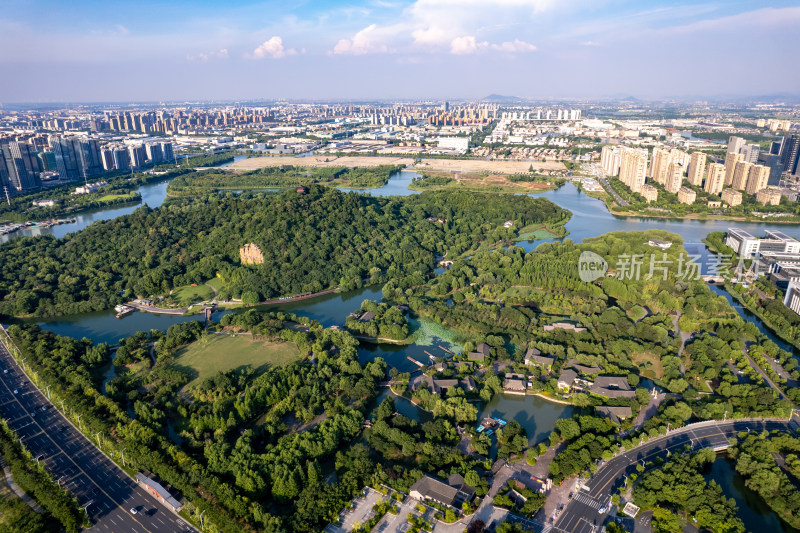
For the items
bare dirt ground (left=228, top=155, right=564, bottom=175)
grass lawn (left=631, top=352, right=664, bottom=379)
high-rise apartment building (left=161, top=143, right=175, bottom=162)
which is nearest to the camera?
grass lawn (left=631, top=352, right=664, bottom=379)

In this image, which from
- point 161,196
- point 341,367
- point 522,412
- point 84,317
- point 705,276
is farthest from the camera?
point 161,196

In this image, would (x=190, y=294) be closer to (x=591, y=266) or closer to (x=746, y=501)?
(x=591, y=266)

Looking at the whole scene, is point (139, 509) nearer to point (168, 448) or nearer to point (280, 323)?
point (168, 448)

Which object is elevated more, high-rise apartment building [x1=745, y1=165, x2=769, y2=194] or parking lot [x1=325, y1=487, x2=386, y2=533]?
high-rise apartment building [x1=745, y1=165, x2=769, y2=194]

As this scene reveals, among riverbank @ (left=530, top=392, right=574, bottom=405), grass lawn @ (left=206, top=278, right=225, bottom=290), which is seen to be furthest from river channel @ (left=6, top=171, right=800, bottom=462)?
grass lawn @ (left=206, top=278, right=225, bottom=290)

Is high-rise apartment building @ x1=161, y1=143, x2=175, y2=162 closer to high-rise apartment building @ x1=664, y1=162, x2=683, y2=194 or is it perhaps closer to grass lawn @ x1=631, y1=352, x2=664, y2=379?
high-rise apartment building @ x1=664, y1=162, x2=683, y2=194

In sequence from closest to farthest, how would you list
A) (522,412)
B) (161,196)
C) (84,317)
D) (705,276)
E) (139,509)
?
(139,509)
(522,412)
(84,317)
(705,276)
(161,196)

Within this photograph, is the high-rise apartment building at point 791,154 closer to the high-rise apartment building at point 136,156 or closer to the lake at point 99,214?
the lake at point 99,214

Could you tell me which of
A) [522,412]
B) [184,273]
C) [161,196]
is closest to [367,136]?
[161,196]
